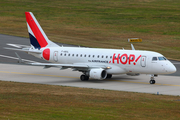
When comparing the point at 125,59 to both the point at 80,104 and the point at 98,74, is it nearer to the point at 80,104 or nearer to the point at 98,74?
the point at 98,74

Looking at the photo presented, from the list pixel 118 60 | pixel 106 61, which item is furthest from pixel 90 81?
pixel 118 60

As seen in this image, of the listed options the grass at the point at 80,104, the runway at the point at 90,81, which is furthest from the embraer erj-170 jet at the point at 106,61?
the grass at the point at 80,104

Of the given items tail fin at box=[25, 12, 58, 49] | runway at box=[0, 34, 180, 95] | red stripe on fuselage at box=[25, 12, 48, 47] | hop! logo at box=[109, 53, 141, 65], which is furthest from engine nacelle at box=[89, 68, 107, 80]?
red stripe on fuselage at box=[25, 12, 48, 47]

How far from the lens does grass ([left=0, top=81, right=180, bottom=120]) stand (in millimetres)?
23891

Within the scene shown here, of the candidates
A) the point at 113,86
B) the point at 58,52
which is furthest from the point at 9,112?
the point at 58,52

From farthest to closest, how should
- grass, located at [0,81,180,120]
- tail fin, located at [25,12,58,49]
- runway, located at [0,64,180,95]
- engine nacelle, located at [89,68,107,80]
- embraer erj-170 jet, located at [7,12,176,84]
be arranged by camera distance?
tail fin, located at [25,12,58,49] → engine nacelle, located at [89,68,107,80] → embraer erj-170 jet, located at [7,12,176,84] → runway, located at [0,64,180,95] → grass, located at [0,81,180,120]

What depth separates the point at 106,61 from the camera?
4088 centimetres

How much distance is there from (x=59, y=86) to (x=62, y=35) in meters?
44.8

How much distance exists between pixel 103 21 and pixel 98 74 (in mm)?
59389

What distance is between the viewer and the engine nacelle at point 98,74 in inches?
1542

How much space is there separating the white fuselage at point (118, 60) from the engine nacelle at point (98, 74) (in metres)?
0.80

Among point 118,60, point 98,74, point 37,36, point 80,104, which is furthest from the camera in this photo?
point 37,36

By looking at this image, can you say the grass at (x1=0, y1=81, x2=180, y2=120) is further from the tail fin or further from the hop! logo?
the tail fin

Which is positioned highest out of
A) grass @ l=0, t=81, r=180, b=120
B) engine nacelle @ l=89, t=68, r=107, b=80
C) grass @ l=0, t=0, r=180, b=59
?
grass @ l=0, t=0, r=180, b=59
